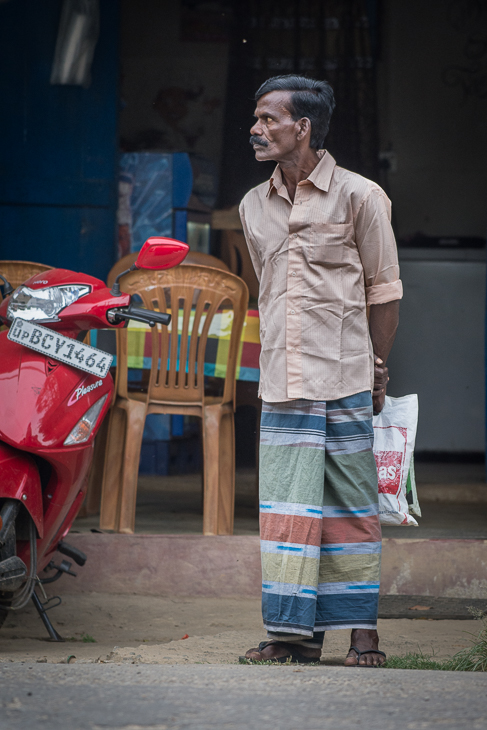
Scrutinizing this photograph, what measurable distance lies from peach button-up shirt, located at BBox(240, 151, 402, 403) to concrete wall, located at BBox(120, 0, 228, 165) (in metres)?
3.68

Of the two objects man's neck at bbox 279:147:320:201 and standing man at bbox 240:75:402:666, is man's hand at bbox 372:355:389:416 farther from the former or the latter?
man's neck at bbox 279:147:320:201

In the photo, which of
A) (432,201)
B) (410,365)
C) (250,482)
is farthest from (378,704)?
(432,201)

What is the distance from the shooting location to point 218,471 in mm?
3658

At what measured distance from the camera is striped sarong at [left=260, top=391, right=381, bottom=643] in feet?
8.09

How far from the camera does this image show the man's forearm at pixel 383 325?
259cm

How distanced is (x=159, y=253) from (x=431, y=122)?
4537 mm

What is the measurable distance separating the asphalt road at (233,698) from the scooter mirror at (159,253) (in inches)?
44.5

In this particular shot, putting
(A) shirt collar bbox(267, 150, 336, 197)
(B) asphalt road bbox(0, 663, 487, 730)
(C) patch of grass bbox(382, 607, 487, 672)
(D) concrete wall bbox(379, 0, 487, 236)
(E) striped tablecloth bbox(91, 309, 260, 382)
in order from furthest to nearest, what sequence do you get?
1. (D) concrete wall bbox(379, 0, 487, 236)
2. (E) striped tablecloth bbox(91, 309, 260, 382)
3. (A) shirt collar bbox(267, 150, 336, 197)
4. (C) patch of grass bbox(382, 607, 487, 672)
5. (B) asphalt road bbox(0, 663, 487, 730)

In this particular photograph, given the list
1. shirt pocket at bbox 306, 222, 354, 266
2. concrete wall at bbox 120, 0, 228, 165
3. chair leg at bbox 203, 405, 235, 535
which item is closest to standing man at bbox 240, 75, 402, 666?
shirt pocket at bbox 306, 222, 354, 266

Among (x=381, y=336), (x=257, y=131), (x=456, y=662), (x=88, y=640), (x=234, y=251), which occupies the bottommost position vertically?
(x=88, y=640)

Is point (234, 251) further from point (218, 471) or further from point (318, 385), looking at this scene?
point (318, 385)

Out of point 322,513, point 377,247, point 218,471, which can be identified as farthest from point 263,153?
point 218,471

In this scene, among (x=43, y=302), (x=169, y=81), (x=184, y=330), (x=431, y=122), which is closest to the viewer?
(x=43, y=302)

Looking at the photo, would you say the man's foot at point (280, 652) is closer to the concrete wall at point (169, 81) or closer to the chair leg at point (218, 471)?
the chair leg at point (218, 471)
